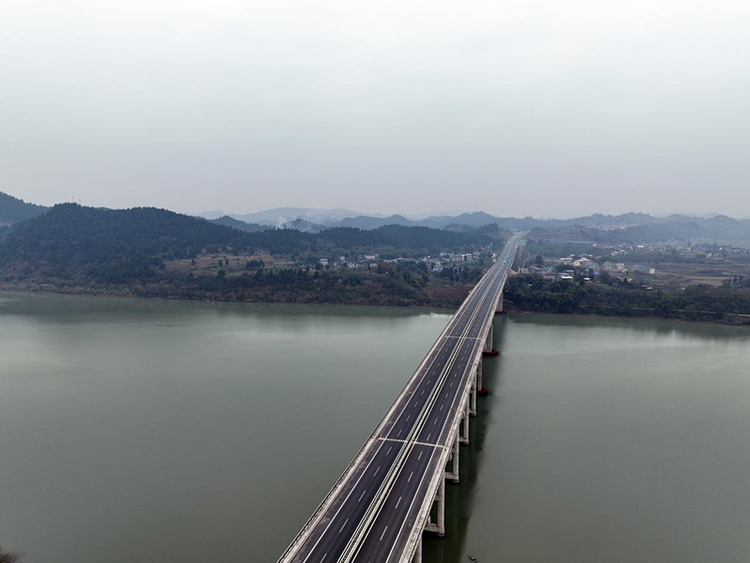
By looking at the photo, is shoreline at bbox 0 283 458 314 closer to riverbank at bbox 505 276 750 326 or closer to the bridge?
riverbank at bbox 505 276 750 326

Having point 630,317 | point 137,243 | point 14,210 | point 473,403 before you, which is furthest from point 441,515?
point 14,210

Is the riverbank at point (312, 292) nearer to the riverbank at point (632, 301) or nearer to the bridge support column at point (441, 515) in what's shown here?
the riverbank at point (632, 301)

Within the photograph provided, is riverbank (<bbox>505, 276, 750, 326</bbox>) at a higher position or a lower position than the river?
higher

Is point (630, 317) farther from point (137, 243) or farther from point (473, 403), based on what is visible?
point (137, 243)

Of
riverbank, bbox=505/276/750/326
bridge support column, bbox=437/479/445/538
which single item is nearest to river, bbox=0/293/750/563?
bridge support column, bbox=437/479/445/538

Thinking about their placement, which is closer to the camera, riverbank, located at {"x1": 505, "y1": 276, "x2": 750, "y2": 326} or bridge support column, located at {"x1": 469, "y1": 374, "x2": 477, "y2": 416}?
bridge support column, located at {"x1": 469, "y1": 374, "x2": 477, "y2": 416}

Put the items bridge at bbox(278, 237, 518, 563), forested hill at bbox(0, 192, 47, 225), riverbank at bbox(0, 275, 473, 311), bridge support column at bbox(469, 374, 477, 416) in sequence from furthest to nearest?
forested hill at bbox(0, 192, 47, 225)
riverbank at bbox(0, 275, 473, 311)
bridge support column at bbox(469, 374, 477, 416)
bridge at bbox(278, 237, 518, 563)

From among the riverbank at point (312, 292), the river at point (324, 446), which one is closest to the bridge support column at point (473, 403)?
the river at point (324, 446)
